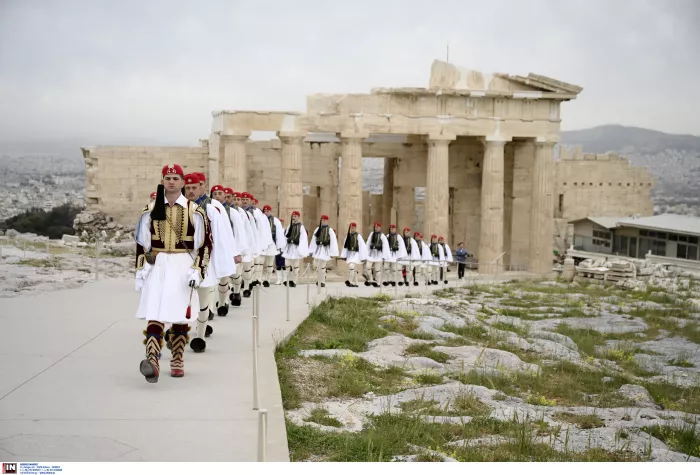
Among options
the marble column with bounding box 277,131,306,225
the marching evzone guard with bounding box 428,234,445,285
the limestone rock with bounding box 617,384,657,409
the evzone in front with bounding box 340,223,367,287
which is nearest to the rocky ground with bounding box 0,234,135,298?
the marble column with bounding box 277,131,306,225

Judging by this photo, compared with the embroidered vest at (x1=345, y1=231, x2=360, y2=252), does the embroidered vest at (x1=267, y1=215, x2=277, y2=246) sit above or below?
above

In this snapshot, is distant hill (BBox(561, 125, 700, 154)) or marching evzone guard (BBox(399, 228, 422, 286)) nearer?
marching evzone guard (BBox(399, 228, 422, 286))

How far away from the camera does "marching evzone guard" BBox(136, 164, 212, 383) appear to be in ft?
33.3

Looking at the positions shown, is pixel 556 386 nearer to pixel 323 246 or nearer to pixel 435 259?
pixel 323 246

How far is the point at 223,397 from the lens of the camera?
31.1 ft

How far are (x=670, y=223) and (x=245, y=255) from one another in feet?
92.9

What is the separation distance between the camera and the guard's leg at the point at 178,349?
10.4 metres

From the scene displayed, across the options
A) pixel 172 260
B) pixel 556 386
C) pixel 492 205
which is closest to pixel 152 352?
pixel 172 260

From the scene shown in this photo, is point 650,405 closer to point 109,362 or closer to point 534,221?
point 109,362

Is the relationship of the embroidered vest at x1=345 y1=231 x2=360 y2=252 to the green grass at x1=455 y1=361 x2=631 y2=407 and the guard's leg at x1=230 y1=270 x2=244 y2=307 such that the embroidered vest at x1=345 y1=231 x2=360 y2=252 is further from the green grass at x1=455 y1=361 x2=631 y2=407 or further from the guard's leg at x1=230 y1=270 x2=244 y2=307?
the green grass at x1=455 y1=361 x2=631 y2=407

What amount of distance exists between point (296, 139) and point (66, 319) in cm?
1827

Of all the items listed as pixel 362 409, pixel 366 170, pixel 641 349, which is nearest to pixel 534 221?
pixel 641 349

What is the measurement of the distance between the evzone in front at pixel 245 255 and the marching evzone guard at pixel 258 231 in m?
0.18

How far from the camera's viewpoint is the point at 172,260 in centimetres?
1038
